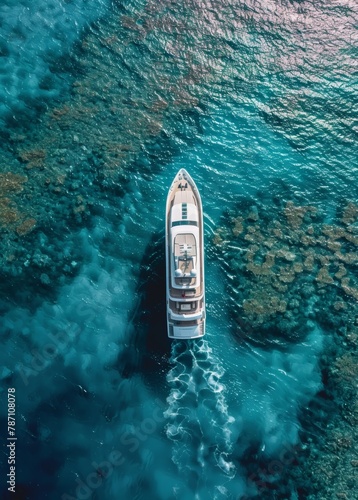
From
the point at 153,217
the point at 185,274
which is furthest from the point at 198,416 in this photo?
the point at 153,217

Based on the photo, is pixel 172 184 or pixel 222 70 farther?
pixel 222 70

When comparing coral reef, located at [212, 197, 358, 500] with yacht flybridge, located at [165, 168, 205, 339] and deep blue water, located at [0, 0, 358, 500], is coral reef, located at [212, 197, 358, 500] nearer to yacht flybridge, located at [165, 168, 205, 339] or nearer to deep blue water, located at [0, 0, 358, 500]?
deep blue water, located at [0, 0, 358, 500]

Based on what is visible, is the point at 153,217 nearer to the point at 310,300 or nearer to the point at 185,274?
the point at 185,274

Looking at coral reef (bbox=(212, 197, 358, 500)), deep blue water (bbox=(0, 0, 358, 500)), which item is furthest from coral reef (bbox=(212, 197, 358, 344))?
deep blue water (bbox=(0, 0, 358, 500))

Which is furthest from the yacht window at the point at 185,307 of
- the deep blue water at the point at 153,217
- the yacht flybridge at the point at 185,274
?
the deep blue water at the point at 153,217

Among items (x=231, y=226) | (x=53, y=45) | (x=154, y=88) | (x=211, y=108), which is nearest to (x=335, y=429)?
(x=231, y=226)

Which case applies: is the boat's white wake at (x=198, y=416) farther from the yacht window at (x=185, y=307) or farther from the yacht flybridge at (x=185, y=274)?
the yacht window at (x=185, y=307)

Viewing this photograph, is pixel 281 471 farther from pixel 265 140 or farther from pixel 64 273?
pixel 265 140
